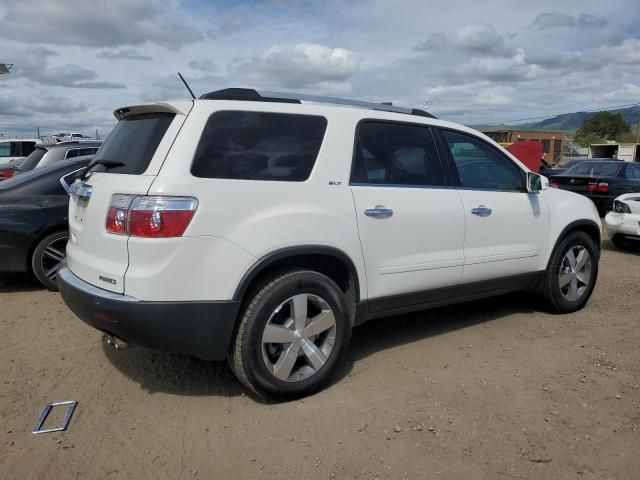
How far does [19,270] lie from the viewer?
18.8 ft

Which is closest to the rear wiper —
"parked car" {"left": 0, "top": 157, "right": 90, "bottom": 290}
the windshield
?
Result: "parked car" {"left": 0, "top": 157, "right": 90, "bottom": 290}

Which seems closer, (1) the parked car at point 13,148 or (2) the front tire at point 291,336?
(2) the front tire at point 291,336

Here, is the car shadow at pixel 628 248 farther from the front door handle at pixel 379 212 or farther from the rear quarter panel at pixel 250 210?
the rear quarter panel at pixel 250 210

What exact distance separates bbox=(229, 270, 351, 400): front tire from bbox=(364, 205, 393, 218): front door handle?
524mm

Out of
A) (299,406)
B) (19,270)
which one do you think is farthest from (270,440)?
(19,270)

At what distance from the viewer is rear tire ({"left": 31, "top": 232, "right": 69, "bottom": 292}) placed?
5715 mm

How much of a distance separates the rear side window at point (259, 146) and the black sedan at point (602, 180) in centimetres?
971

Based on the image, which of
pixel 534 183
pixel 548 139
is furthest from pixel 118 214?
pixel 548 139

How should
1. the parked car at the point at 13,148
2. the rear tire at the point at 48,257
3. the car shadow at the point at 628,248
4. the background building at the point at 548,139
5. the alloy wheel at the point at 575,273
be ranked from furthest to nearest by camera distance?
the background building at the point at 548,139 < the parked car at the point at 13,148 < the car shadow at the point at 628,248 < the rear tire at the point at 48,257 < the alloy wheel at the point at 575,273

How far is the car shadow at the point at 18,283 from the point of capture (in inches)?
238

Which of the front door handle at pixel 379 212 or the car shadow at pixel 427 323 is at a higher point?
the front door handle at pixel 379 212

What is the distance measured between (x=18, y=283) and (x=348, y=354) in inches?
166

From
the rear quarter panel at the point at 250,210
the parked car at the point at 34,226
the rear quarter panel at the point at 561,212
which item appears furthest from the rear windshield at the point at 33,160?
the rear quarter panel at the point at 561,212

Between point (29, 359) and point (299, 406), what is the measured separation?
2141mm
